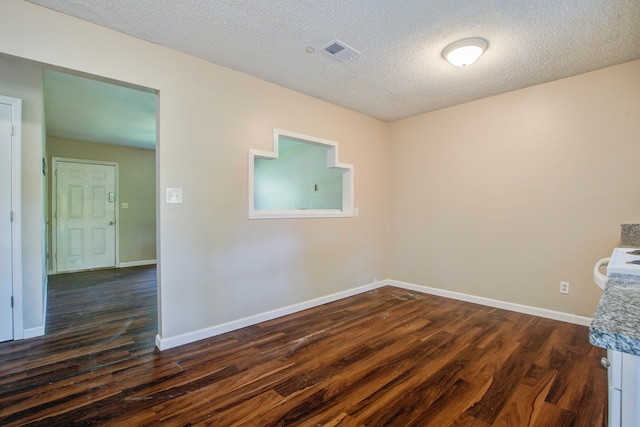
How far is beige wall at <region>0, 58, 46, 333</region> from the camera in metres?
2.70

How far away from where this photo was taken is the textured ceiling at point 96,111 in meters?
3.40

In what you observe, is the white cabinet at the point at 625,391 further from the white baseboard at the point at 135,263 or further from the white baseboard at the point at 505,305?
the white baseboard at the point at 135,263

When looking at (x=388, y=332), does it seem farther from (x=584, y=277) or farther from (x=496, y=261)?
(x=584, y=277)

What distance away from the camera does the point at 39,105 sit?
9.10 ft

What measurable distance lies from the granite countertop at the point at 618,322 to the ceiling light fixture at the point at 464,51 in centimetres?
210

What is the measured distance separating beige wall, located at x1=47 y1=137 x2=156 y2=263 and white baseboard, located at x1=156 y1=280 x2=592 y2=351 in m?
4.68

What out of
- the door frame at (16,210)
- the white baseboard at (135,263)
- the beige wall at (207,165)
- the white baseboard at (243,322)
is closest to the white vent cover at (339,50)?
the beige wall at (207,165)

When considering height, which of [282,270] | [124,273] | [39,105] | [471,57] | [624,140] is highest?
[471,57]

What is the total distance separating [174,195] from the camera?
2.57 meters

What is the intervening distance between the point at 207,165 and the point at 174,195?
1.32 ft

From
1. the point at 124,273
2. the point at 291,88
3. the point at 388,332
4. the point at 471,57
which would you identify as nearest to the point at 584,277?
the point at 388,332

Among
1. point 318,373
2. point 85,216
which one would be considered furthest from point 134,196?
point 318,373

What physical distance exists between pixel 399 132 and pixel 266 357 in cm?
357

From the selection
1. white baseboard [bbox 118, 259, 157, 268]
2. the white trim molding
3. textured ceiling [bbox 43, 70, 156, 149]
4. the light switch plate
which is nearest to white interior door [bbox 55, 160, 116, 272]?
white baseboard [bbox 118, 259, 157, 268]
